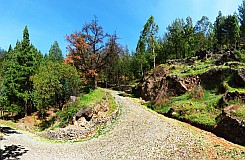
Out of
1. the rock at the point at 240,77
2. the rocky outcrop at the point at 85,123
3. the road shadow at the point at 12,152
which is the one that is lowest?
the road shadow at the point at 12,152

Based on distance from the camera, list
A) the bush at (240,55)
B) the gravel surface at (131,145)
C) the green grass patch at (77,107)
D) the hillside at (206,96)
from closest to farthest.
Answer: the gravel surface at (131,145) → the hillside at (206,96) → the green grass patch at (77,107) → the bush at (240,55)

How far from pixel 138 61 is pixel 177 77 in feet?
76.0

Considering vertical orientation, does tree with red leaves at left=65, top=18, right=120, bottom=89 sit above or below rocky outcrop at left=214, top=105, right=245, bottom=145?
Answer: above

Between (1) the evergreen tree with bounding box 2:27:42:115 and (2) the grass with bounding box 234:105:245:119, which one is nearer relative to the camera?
(2) the grass with bounding box 234:105:245:119

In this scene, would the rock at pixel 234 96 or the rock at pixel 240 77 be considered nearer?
the rock at pixel 234 96

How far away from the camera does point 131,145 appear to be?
47.6 feet

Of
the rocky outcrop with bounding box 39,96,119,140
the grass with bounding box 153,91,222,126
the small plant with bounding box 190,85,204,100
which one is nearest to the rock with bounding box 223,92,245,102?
the grass with bounding box 153,91,222,126

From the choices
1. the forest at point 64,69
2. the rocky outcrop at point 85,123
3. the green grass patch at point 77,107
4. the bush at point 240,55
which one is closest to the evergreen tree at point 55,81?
the forest at point 64,69

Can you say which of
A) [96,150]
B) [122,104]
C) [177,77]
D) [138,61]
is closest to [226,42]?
[138,61]

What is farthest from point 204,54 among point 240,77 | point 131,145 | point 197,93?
point 131,145

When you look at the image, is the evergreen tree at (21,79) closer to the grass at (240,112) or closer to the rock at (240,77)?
the rock at (240,77)

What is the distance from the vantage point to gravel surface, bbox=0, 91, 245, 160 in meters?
12.7

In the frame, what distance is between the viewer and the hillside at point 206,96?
49.9ft

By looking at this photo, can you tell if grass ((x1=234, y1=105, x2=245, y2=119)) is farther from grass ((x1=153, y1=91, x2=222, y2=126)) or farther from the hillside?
grass ((x1=153, y1=91, x2=222, y2=126))
